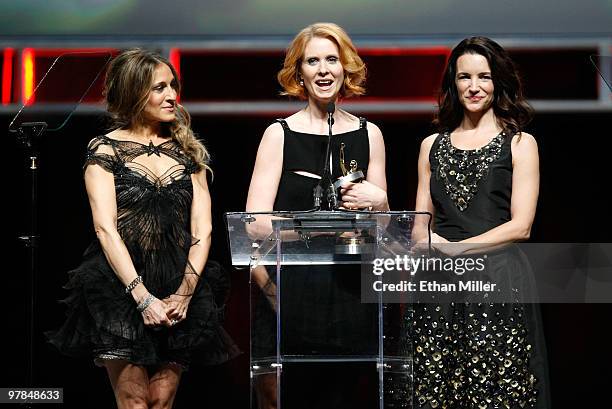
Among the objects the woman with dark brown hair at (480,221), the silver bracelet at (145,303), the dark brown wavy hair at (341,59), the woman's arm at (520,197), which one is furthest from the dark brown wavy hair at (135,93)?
the woman's arm at (520,197)

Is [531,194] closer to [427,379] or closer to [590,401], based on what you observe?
[427,379]

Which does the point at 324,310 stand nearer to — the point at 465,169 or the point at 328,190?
the point at 328,190

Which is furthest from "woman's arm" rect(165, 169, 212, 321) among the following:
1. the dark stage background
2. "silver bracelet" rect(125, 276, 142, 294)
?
the dark stage background

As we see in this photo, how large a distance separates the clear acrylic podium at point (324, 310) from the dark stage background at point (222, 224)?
6.65 feet

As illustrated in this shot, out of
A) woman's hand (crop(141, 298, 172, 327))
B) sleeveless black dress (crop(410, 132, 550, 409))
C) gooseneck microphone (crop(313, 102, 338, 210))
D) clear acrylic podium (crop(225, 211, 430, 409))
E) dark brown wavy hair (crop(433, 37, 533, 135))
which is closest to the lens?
clear acrylic podium (crop(225, 211, 430, 409))

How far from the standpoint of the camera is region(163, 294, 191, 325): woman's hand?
12.2 feet

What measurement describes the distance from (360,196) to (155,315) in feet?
2.71

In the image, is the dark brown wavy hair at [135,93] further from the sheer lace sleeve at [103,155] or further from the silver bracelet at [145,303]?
the silver bracelet at [145,303]

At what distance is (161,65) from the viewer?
398cm

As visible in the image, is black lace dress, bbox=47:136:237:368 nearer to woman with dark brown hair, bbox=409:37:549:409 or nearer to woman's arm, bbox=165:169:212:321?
woman's arm, bbox=165:169:212:321

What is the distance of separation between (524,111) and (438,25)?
120cm

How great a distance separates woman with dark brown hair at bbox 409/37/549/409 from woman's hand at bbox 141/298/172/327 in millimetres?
817

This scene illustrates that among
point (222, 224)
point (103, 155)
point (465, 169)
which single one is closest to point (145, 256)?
point (103, 155)

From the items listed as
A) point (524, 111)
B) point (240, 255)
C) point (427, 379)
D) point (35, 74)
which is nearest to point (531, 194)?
point (524, 111)
